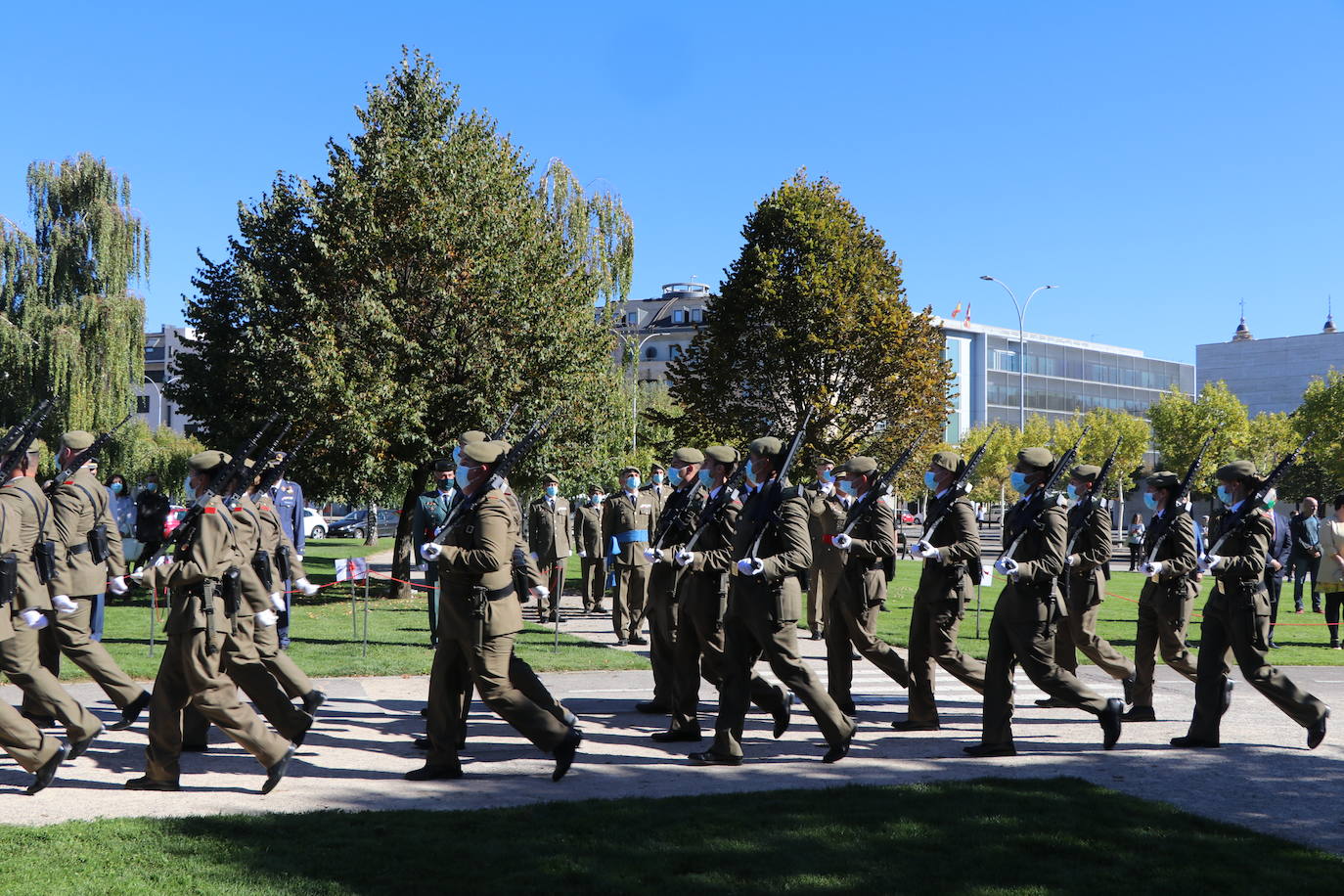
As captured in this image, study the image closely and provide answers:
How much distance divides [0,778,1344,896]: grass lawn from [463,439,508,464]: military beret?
7.12 feet

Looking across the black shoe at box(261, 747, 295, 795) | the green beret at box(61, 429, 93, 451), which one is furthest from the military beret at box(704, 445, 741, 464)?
the green beret at box(61, 429, 93, 451)

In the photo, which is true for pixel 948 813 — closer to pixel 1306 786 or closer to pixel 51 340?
pixel 1306 786

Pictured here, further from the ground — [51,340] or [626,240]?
[626,240]

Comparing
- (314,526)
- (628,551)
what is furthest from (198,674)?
(314,526)

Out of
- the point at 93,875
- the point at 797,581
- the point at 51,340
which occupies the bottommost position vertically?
the point at 93,875

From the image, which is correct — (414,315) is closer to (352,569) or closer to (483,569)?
(352,569)

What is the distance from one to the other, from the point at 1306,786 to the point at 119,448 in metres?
36.4

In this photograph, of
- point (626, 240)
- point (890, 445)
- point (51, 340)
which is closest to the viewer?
point (890, 445)

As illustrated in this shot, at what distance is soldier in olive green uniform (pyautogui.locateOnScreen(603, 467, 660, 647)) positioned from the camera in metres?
15.8

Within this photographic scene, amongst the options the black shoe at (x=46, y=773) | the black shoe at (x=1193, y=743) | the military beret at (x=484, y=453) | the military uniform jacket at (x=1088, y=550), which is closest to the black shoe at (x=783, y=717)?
the military beret at (x=484, y=453)

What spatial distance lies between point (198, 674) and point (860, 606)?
5098mm

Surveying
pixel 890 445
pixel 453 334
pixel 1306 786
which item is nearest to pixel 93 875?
pixel 1306 786

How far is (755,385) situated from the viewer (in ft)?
90.5

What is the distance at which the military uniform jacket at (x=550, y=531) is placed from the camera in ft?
59.6
